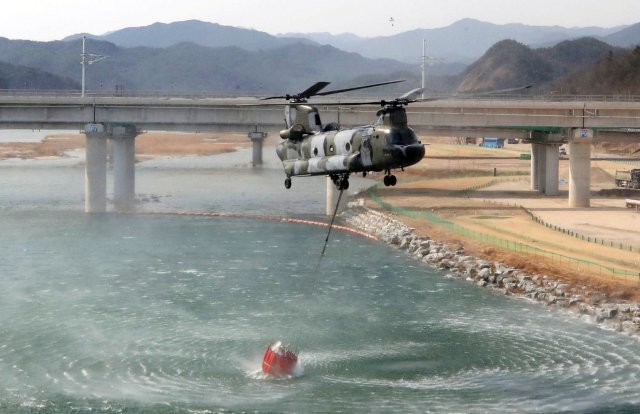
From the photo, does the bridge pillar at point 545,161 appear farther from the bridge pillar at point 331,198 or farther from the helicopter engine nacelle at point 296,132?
the helicopter engine nacelle at point 296,132

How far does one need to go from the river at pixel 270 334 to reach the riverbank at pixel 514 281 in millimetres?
1200

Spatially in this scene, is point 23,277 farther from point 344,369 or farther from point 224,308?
point 344,369

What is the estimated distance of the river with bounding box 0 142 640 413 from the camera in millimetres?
47281

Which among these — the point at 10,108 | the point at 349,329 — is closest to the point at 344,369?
the point at 349,329

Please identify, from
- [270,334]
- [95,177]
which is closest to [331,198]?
[95,177]

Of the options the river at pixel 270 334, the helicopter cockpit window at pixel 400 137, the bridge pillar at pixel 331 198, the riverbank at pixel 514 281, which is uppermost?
the helicopter cockpit window at pixel 400 137

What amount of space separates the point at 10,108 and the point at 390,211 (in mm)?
41192

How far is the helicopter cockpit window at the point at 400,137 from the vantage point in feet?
141

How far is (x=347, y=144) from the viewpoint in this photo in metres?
44.8

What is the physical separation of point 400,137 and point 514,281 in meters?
29.1

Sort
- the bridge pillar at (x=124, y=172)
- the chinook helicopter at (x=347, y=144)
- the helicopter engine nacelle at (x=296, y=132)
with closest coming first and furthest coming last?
the chinook helicopter at (x=347, y=144) < the helicopter engine nacelle at (x=296, y=132) < the bridge pillar at (x=124, y=172)

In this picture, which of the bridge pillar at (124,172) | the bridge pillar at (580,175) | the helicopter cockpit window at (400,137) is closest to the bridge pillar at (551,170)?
the bridge pillar at (580,175)

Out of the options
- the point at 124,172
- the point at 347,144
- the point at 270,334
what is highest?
the point at 347,144

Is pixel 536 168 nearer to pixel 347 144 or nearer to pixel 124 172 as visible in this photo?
pixel 124 172
